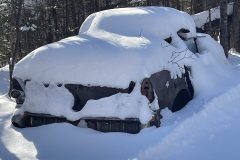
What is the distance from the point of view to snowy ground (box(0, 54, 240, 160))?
5.85 m

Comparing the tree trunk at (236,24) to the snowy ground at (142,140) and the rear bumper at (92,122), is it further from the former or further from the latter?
the rear bumper at (92,122)

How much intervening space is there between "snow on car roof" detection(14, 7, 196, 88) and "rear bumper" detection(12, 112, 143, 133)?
1.66 feet

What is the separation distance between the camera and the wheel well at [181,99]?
24.8 feet

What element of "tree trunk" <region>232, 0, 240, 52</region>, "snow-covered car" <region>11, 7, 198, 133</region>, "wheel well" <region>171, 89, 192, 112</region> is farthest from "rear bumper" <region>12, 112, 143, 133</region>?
"tree trunk" <region>232, 0, 240, 52</region>

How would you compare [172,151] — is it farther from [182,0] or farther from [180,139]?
[182,0]

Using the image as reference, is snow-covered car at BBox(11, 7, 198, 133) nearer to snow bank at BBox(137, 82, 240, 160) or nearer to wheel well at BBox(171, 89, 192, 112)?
wheel well at BBox(171, 89, 192, 112)

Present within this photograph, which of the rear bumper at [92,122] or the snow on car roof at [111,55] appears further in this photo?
the snow on car roof at [111,55]

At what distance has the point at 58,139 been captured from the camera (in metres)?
6.36

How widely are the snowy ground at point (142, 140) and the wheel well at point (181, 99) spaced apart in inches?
6.5

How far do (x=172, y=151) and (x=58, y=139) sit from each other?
5.39ft

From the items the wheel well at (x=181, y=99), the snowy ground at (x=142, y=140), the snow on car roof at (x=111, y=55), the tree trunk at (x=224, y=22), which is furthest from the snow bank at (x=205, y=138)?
the tree trunk at (x=224, y=22)

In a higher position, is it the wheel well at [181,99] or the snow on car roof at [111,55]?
the snow on car roof at [111,55]

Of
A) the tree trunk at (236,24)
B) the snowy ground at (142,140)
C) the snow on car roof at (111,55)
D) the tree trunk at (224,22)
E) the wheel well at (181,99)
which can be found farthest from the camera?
the tree trunk at (236,24)

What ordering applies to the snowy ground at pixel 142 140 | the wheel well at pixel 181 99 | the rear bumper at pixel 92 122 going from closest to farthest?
the snowy ground at pixel 142 140
the rear bumper at pixel 92 122
the wheel well at pixel 181 99
